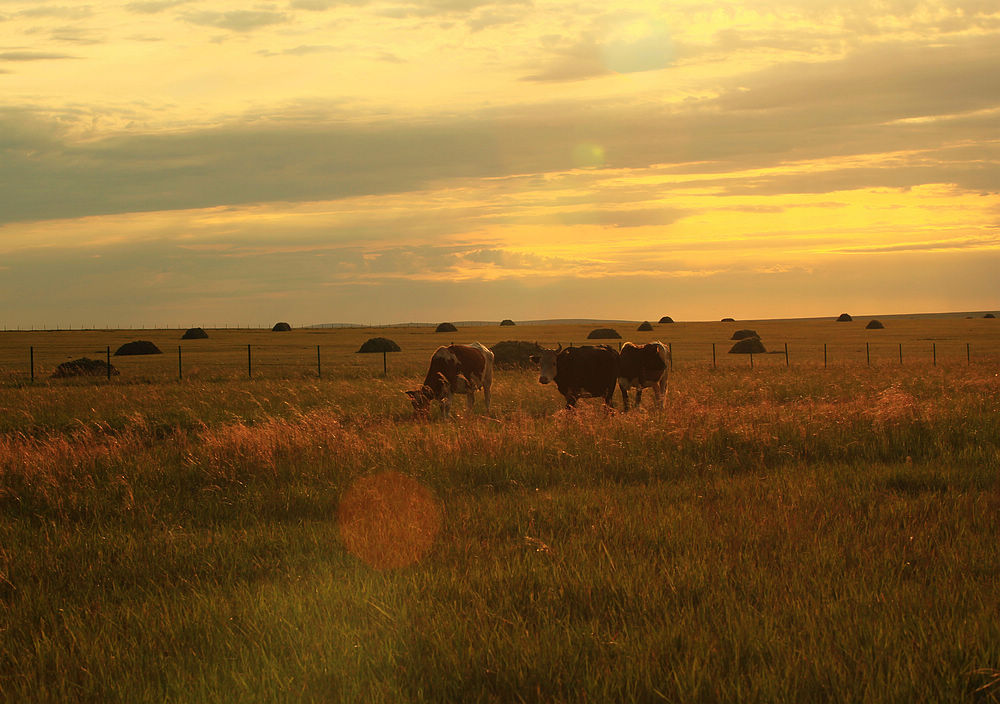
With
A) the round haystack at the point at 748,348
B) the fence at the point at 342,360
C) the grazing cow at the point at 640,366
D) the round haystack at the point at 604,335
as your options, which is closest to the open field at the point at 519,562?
the grazing cow at the point at 640,366

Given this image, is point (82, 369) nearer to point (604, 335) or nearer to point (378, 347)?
point (378, 347)

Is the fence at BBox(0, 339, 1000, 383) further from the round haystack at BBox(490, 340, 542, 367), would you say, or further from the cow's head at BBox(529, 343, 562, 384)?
the cow's head at BBox(529, 343, 562, 384)

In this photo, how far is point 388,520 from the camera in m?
7.65

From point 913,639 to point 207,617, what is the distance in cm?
433

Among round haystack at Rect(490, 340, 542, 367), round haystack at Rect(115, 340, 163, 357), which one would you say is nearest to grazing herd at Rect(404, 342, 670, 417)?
round haystack at Rect(490, 340, 542, 367)

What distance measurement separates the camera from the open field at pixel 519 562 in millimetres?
4348

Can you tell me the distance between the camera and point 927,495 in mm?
8258

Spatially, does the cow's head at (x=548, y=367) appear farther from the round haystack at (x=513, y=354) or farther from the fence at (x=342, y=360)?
the round haystack at (x=513, y=354)

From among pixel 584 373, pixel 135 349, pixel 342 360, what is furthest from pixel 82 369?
pixel 584 373

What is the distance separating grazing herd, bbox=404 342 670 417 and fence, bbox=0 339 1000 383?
14059 millimetres

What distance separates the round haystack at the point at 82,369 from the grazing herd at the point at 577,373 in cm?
2220

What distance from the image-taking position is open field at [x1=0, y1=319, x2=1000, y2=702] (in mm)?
4348

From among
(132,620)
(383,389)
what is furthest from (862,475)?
(383,389)

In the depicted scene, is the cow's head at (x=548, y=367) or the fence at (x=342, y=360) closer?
the cow's head at (x=548, y=367)
